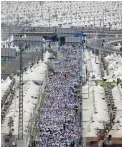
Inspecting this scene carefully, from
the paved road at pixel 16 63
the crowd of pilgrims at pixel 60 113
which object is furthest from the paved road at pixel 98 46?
the crowd of pilgrims at pixel 60 113

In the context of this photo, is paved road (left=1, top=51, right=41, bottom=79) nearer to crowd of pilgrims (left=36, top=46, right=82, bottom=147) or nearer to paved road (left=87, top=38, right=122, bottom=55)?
crowd of pilgrims (left=36, top=46, right=82, bottom=147)

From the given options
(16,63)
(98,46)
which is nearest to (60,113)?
(16,63)

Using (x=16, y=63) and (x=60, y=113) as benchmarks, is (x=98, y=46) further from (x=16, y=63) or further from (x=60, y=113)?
(x=60, y=113)

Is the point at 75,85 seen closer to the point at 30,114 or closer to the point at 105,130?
the point at 30,114

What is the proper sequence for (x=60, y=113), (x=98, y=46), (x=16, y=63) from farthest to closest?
1. (x=98, y=46)
2. (x=16, y=63)
3. (x=60, y=113)

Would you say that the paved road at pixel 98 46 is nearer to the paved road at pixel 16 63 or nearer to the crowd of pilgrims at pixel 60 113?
the paved road at pixel 16 63

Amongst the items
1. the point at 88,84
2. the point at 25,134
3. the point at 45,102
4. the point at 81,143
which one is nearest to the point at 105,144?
the point at 81,143
